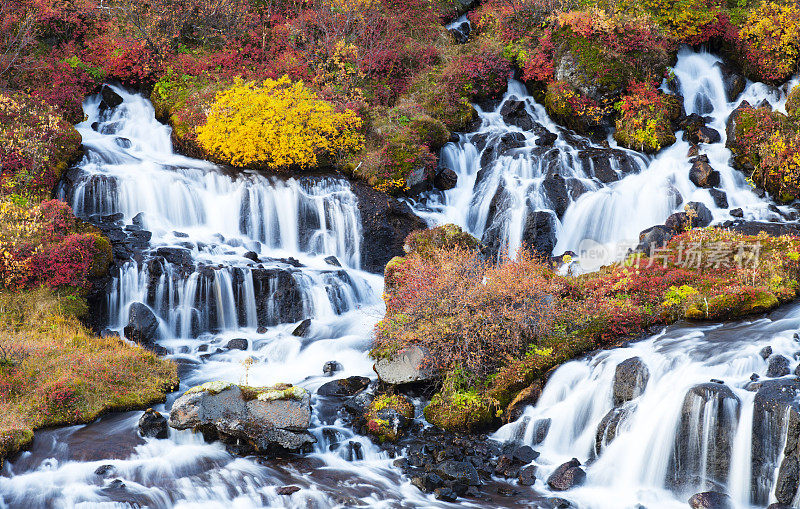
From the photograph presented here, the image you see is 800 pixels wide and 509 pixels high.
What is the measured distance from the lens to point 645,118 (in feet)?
70.6

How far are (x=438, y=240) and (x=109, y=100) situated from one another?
1477 centimetres

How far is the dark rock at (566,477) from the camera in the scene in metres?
9.22

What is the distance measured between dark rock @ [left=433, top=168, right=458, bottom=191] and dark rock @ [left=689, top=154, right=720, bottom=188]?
291 inches

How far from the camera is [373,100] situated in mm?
23734

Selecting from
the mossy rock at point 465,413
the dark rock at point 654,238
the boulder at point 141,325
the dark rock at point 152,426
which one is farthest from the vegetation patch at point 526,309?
the boulder at point 141,325

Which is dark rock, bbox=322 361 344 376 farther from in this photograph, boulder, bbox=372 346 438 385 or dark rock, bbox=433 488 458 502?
dark rock, bbox=433 488 458 502

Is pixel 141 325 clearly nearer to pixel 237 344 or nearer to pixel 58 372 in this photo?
pixel 237 344

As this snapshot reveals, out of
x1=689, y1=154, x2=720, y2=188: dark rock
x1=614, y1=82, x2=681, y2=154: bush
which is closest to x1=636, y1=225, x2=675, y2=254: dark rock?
x1=689, y1=154, x2=720, y2=188: dark rock

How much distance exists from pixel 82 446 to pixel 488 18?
24.6 metres

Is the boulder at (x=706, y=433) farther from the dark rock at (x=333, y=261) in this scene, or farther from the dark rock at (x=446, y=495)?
the dark rock at (x=333, y=261)

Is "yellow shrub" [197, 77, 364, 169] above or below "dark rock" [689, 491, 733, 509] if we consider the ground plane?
above

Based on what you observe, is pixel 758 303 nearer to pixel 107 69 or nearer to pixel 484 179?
pixel 484 179

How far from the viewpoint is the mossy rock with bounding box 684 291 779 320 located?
1202 cm

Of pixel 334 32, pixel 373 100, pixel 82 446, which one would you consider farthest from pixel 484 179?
pixel 82 446
